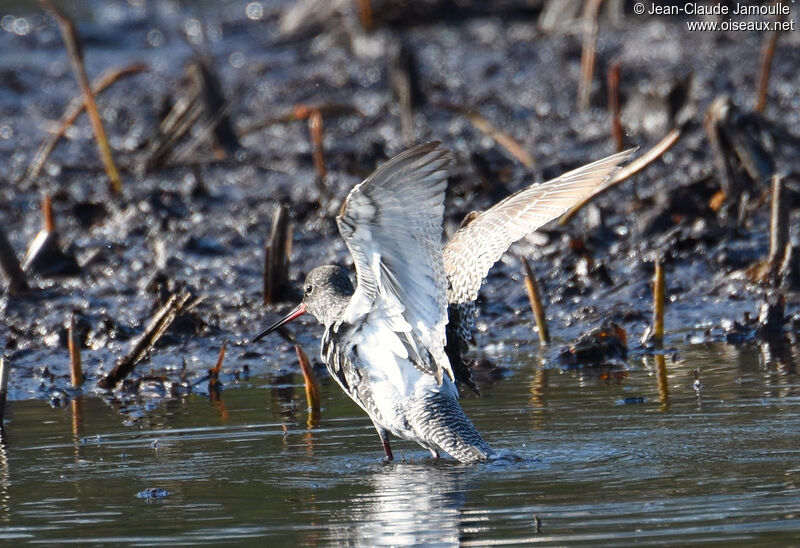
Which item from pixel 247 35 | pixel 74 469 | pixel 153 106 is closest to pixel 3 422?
pixel 74 469

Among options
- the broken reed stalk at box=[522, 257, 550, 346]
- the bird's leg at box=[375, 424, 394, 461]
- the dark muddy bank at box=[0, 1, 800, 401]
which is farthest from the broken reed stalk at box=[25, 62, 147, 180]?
the bird's leg at box=[375, 424, 394, 461]

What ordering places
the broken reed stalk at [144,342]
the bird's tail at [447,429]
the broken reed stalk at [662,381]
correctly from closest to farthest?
the bird's tail at [447,429]
the broken reed stalk at [662,381]
the broken reed stalk at [144,342]

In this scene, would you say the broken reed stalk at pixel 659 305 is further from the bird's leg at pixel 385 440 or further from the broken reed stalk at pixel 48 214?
the broken reed stalk at pixel 48 214

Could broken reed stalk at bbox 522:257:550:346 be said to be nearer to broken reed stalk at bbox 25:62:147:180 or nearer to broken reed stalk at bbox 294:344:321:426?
broken reed stalk at bbox 294:344:321:426

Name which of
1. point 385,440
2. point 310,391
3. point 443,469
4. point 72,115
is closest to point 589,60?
point 72,115

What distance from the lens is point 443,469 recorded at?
6.73 m

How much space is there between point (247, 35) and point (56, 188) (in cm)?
705

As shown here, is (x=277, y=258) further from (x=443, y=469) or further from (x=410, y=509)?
(x=410, y=509)

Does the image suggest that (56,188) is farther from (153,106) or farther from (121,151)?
(153,106)

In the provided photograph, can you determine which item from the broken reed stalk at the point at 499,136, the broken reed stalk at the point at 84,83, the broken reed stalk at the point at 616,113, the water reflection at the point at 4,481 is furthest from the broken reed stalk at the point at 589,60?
the water reflection at the point at 4,481

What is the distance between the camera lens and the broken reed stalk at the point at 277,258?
10.0m

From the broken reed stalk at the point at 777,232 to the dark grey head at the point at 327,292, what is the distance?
3.24 meters

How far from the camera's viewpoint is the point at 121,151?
1502 cm

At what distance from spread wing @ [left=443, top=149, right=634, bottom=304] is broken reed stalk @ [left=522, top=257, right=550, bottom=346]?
1.56m
